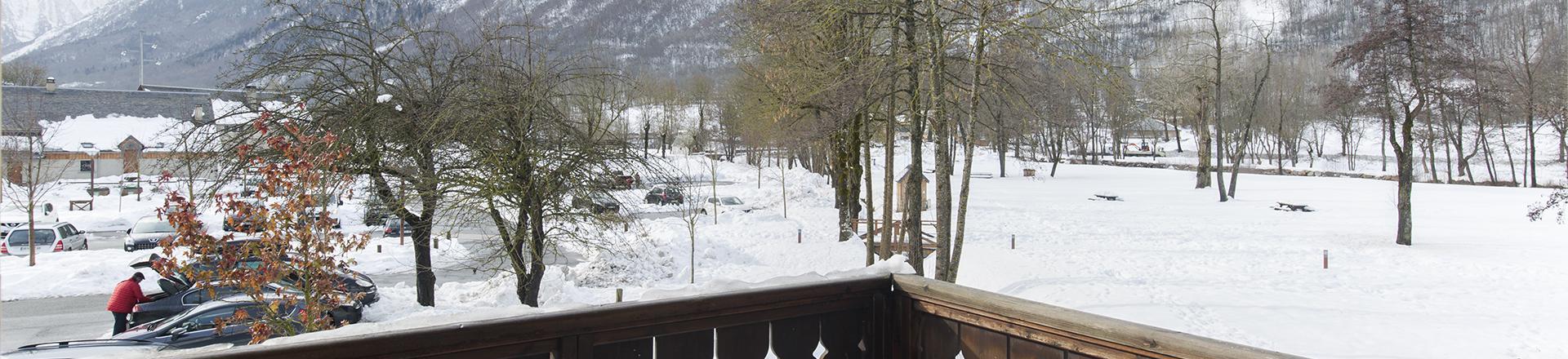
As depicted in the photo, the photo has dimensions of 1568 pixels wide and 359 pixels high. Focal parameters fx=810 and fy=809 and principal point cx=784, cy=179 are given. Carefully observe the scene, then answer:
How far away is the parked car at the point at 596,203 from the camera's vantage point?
13815mm

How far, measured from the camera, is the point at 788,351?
319 cm

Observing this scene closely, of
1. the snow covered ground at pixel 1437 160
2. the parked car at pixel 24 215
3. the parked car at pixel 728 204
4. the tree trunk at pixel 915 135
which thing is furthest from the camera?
the snow covered ground at pixel 1437 160

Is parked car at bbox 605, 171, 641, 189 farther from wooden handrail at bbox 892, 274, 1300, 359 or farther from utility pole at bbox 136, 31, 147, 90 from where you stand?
utility pole at bbox 136, 31, 147, 90

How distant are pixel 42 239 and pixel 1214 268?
32.5m

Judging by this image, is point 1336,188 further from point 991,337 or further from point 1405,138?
point 991,337

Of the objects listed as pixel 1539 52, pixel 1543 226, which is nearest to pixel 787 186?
pixel 1543 226

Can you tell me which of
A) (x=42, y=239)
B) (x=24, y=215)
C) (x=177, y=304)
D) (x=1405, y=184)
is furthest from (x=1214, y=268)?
(x=24, y=215)

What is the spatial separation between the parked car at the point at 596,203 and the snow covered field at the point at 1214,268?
2.07ft

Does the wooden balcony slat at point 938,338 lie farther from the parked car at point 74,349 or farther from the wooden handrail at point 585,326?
the parked car at point 74,349

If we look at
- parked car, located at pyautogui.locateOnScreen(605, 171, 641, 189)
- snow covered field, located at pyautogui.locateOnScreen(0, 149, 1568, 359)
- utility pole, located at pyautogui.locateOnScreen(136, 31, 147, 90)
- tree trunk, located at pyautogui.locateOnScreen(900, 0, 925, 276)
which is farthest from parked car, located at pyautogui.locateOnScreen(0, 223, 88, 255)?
utility pole, located at pyautogui.locateOnScreen(136, 31, 147, 90)

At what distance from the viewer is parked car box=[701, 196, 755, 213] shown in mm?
36250

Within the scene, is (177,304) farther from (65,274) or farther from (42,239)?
(42,239)

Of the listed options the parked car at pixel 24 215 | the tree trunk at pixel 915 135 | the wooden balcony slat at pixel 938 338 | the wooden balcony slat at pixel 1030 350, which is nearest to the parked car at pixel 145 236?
the parked car at pixel 24 215

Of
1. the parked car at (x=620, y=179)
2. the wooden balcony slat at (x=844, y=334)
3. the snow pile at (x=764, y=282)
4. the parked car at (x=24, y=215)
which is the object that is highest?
the parked car at (x=620, y=179)
